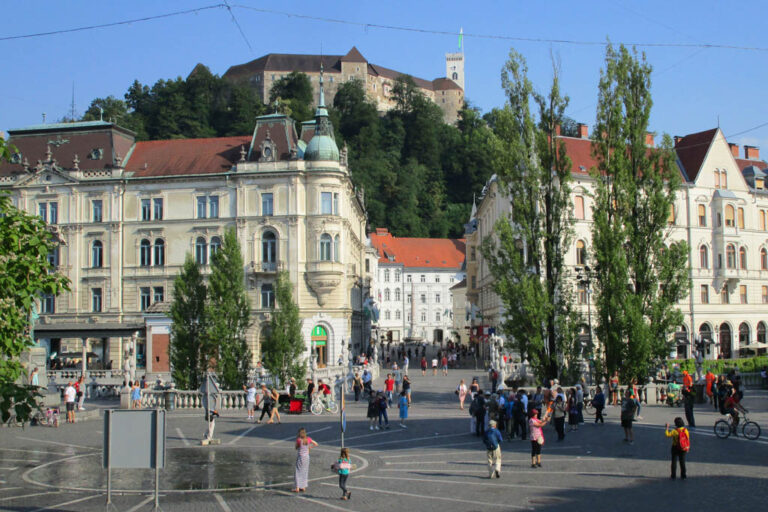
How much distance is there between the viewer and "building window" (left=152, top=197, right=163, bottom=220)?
55688mm

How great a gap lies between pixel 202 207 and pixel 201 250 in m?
3.17

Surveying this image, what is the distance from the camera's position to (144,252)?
55.7 metres

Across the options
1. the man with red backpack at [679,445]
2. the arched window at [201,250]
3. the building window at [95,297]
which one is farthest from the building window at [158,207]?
the man with red backpack at [679,445]

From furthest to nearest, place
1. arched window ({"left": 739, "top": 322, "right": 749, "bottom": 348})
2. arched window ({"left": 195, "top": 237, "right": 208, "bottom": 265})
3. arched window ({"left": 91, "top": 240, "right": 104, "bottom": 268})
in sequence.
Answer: arched window ({"left": 739, "top": 322, "right": 749, "bottom": 348}) → arched window ({"left": 91, "top": 240, "right": 104, "bottom": 268}) → arched window ({"left": 195, "top": 237, "right": 208, "bottom": 265})

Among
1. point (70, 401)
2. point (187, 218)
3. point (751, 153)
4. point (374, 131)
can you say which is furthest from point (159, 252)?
point (374, 131)

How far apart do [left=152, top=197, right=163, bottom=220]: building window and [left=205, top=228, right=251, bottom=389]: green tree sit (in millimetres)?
23045

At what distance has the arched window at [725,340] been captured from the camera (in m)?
58.2

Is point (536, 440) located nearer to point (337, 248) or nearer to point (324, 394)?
point (324, 394)

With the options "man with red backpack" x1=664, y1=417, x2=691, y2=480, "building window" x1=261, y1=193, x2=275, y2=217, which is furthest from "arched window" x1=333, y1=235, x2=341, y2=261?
"man with red backpack" x1=664, y1=417, x2=691, y2=480

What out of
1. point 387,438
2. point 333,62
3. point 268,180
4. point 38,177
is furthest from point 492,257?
point 333,62

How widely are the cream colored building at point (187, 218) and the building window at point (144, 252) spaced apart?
0.26 feet

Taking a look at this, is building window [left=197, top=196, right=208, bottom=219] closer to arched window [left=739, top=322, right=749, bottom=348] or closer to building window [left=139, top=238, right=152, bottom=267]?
building window [left=139, top=238, right=152, bottom=267]

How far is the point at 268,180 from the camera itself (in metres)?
54.2

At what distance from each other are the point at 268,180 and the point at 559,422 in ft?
120
